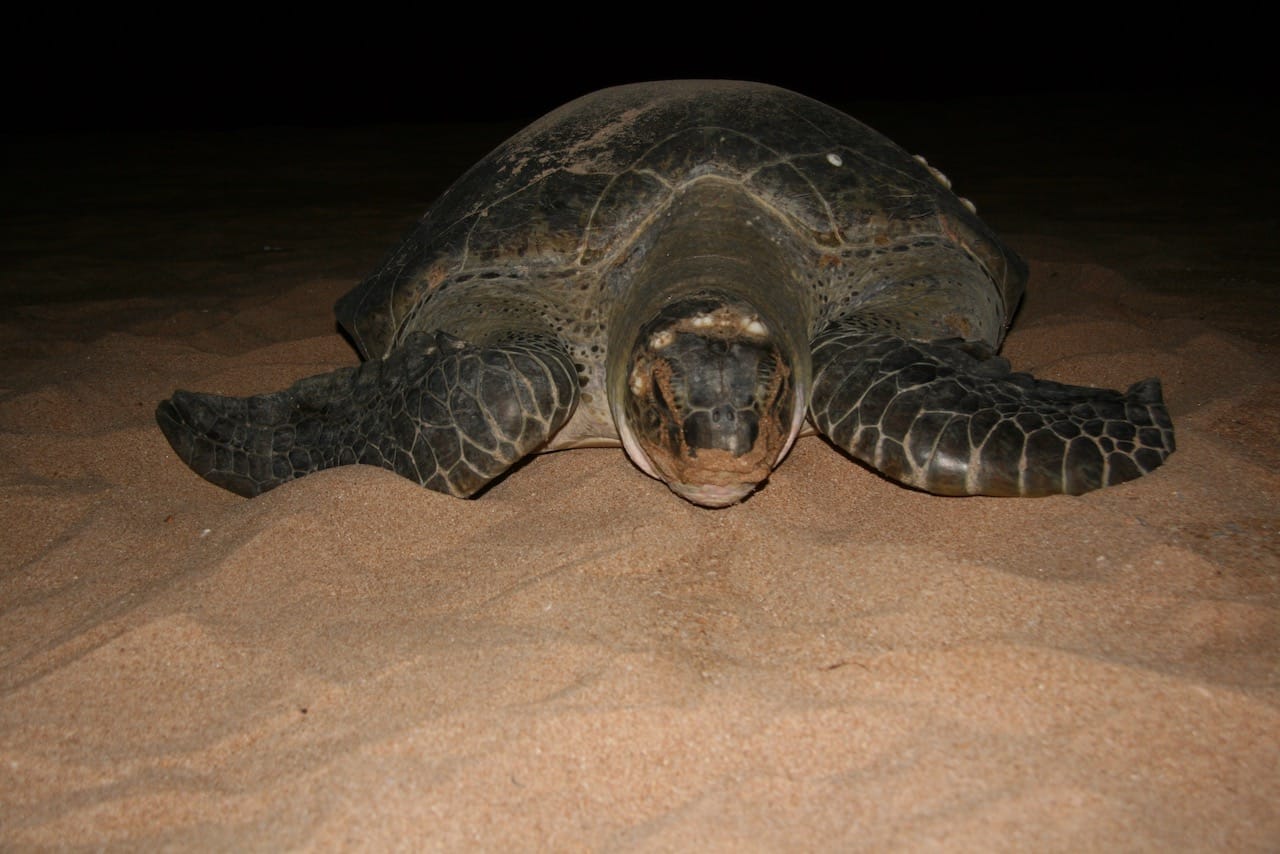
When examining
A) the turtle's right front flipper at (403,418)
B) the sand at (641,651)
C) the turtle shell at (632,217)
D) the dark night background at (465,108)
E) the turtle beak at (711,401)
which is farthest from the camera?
the dark night background at (465,108)

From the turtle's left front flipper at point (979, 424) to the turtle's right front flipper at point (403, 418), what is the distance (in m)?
0.88

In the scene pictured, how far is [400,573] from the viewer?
84.6 inches

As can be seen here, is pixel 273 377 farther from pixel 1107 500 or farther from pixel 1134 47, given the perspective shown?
pixel 1134 47

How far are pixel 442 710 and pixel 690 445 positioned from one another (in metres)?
0.93

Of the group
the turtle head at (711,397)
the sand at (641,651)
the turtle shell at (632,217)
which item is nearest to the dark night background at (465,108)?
the turtle shell at (632,217)

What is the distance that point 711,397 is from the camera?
2.24 meters

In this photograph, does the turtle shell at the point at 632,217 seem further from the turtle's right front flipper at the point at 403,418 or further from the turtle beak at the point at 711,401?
the turtle beak at the point at 711,401

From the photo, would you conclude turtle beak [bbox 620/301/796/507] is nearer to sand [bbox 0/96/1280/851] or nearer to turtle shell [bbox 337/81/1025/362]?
sand [bbox 0/96/1280/851]

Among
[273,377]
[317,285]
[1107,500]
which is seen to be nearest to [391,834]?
[1107,500]

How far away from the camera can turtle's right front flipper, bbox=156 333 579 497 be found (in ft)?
8.18

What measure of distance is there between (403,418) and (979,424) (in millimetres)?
1706

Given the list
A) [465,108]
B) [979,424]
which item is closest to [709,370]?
[979,424]

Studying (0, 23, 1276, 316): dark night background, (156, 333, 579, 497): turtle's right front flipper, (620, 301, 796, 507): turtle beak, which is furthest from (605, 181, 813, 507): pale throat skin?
(0, 23, 1276, 316): dark night background

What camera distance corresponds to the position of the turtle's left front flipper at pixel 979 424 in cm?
223
